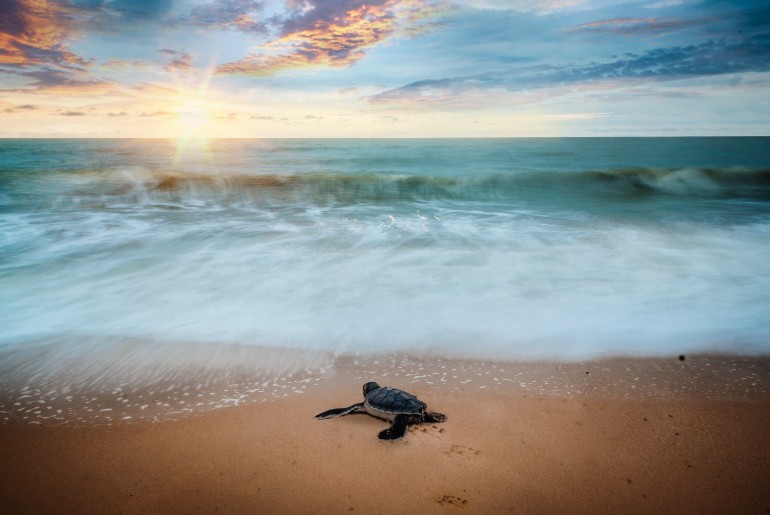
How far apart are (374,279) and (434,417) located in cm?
441

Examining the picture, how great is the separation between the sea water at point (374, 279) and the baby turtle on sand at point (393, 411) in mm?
1394

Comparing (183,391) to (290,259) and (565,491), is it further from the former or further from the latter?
(290,259)

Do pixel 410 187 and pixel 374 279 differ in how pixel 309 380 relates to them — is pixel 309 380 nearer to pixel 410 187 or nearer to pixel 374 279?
pixel 374 279

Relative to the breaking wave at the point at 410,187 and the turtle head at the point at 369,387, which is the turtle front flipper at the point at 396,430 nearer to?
the turtle head at the point at 369,387

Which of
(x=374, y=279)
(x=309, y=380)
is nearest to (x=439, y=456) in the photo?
(x=309, y=380)

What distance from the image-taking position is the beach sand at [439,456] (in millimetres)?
2850

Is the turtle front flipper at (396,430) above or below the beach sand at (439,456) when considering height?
above

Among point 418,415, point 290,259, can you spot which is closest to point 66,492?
point 418,415

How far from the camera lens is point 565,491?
2.92m

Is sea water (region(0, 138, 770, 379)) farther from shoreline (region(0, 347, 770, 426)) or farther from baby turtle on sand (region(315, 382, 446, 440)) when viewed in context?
baby turtle on sand (region(315, 382, 446, 440))

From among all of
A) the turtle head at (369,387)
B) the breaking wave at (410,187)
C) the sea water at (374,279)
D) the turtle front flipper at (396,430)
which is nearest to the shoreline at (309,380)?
the sea water at (374,279)

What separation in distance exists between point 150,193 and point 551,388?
63.0 feet

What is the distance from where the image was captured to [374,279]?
25.5 feet

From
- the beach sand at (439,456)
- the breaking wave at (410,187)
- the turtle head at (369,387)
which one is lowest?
the beach sand at (439,456)
